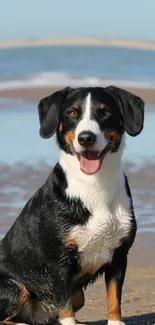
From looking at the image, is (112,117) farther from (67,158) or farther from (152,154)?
(152,154)

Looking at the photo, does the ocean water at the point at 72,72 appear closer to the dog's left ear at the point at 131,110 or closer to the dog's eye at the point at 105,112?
the dog's left ear at the point at 131,110

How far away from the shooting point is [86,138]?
605 cm

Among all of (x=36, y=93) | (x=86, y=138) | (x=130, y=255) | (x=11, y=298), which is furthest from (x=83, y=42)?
(x=86, y=138)

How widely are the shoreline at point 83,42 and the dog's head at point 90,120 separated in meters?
66.8

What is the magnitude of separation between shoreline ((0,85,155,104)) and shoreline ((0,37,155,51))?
43.2 metres

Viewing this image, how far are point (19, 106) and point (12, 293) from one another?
18066mm

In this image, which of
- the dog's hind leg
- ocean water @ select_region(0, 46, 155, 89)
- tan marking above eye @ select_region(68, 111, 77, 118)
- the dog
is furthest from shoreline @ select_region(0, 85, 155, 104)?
tan marking above eye @ select_region(68, 111, 77, 118)

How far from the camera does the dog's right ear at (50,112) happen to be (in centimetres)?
645

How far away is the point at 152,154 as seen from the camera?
15.5 m

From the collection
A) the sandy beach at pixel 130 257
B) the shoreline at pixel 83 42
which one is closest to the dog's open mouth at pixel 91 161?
the sandy beach at pixel 130 257

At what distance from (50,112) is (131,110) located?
1.75 feet

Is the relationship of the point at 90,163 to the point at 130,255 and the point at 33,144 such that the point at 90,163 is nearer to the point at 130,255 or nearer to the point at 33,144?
the point at 130,255

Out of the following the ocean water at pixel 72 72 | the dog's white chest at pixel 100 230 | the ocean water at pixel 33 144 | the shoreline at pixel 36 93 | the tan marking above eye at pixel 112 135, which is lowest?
the ocean water at pixel 72 72

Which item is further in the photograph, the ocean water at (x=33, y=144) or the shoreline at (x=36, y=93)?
the shoreline at (x=36, y=93)
